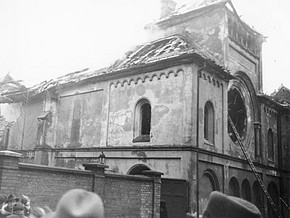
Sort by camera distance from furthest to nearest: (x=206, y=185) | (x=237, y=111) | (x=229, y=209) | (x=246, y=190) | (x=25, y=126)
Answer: (x=25, y=126)
(x=237, y=111)
(x=246, y=190)
(x=206, y=185)
(x=229, y=209)

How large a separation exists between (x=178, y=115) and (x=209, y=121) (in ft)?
7.80

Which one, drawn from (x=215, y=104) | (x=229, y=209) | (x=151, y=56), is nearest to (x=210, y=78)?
(x=215, y=104)

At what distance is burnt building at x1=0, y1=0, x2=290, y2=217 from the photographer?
16.0m

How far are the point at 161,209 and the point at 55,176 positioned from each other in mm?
5283

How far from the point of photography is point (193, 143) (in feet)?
50.9

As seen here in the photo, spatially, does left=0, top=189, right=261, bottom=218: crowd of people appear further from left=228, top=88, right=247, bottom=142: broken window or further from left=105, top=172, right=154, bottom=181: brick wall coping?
left=228, top=88, right=247, bottom=142: broken window

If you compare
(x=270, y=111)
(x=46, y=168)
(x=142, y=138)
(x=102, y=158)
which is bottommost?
(x=46, y=168)

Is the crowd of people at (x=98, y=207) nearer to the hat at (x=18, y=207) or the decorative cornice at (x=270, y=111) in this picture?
the hat at (x=18, y=207)

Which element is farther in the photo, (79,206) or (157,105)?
(157,105)

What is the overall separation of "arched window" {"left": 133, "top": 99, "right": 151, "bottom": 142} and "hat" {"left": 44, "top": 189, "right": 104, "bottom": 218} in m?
15.5

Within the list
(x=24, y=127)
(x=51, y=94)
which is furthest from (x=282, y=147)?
(x=24, y=127)

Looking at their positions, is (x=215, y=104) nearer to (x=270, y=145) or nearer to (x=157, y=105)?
(x=157, y=105)

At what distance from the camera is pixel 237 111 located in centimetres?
2203

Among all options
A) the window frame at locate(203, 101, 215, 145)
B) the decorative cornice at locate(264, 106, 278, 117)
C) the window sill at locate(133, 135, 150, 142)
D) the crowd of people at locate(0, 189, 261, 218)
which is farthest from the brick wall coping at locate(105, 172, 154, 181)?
the decorative cornice at locate(264, 106, 278, 117)
